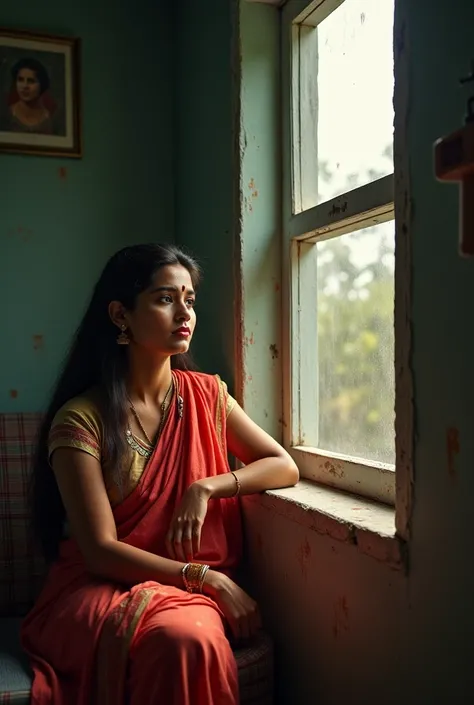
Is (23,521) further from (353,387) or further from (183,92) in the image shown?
(183,92)

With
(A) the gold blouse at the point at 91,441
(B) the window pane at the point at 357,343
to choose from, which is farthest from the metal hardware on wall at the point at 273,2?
(A) the gold blouse at the point at 91,441

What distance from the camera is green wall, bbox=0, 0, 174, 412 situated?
2.43m

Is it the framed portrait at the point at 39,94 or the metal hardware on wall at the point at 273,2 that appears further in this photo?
the framed portrait at the point at 39,94

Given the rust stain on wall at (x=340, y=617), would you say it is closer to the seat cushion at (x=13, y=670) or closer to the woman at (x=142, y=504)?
the woman at (x=142, y=504)

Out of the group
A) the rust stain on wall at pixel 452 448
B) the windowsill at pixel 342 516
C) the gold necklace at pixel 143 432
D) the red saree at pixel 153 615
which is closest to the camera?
the rust stain on wall at pixel 452 448

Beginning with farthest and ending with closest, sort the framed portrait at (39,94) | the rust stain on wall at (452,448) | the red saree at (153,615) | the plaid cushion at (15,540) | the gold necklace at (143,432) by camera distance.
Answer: the framed portrait at (39,94)
the plaid cushion at (15,540)
the gold necklace at (143,432)
the red saree at (153,615)
the rust stain on wall at (452,448)

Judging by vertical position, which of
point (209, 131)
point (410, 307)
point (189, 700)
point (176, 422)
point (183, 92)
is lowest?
point (189, 700)

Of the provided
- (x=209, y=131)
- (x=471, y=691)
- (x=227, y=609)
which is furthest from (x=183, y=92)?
(x=471, y=691)

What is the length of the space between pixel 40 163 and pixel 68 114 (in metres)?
0.19

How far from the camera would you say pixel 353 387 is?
168 cm

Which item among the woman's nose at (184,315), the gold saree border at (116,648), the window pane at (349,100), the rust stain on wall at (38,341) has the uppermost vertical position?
the window pane at (349,100)

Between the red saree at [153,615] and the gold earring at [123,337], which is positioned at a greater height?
the gold earring at [123,337]

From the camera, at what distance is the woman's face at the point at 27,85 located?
7.91 ft

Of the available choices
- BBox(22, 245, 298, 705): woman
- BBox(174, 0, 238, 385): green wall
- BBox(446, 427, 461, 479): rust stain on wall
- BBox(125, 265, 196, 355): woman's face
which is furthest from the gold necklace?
BBox(446, 427, 461, 479): rust stain on wall
